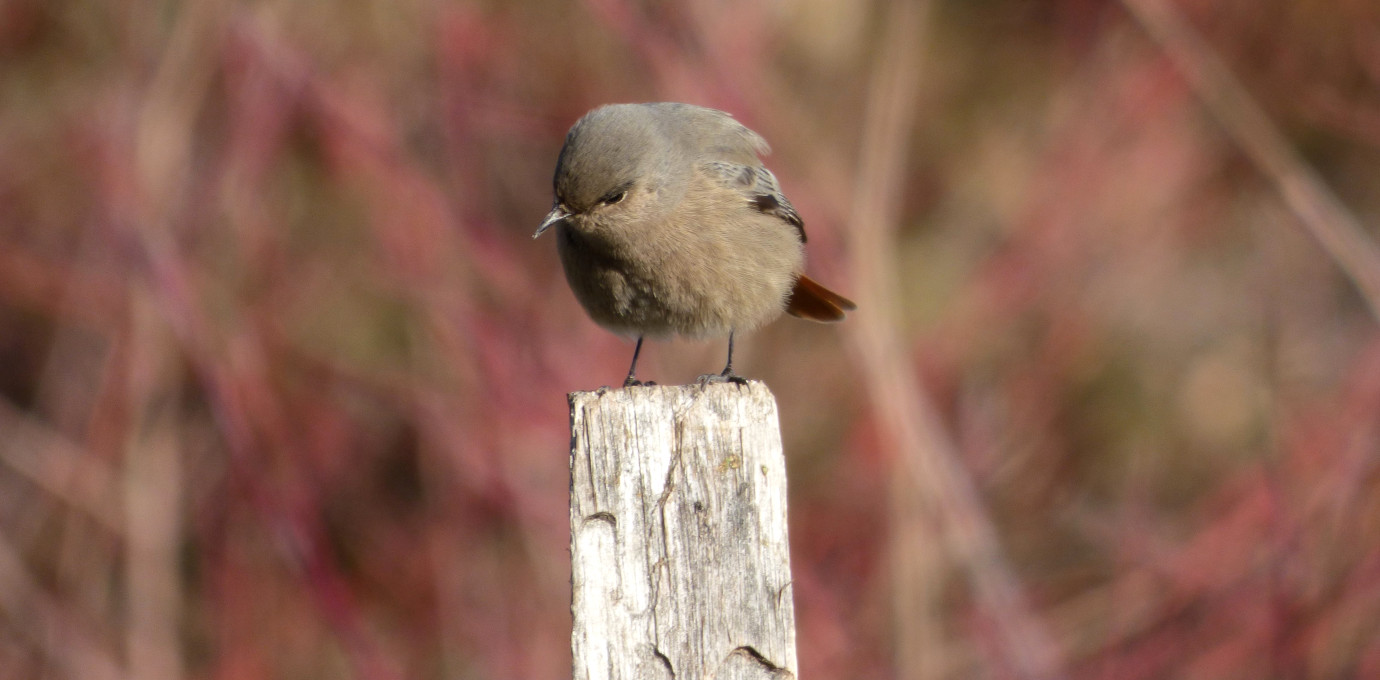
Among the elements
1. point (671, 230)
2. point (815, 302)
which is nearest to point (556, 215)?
point (671, 230)

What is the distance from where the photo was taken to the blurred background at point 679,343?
569 cm

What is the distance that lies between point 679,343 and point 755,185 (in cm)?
230

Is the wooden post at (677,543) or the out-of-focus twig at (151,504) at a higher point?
the out-of-focus twig at (151,504)

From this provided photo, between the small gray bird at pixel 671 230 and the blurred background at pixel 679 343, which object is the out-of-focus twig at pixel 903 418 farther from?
the small gray bird at pixel 671 230

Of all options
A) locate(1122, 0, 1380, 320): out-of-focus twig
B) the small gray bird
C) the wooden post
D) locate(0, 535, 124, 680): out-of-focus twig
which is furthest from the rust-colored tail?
locate(0, 535, 124, 680): out-of-focus twig

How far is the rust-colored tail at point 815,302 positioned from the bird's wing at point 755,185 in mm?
259

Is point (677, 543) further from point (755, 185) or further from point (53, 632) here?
point (53, 632)

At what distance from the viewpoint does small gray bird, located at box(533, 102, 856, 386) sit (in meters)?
4.01

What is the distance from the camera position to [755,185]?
14.7 feet

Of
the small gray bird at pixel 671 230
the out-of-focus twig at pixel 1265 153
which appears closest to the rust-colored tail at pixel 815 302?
the small gray bird at pixel 671 230

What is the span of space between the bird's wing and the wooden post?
6.19 ft

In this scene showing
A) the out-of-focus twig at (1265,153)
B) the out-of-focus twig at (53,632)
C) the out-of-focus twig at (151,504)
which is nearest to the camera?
the out-of-focus twig at (1265,153)

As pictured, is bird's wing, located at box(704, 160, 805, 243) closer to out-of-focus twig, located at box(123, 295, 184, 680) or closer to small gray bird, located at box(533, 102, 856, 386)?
small gray bird, located at box(533, 102, 856, 386)

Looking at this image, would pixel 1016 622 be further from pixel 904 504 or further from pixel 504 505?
pixel 504 505
